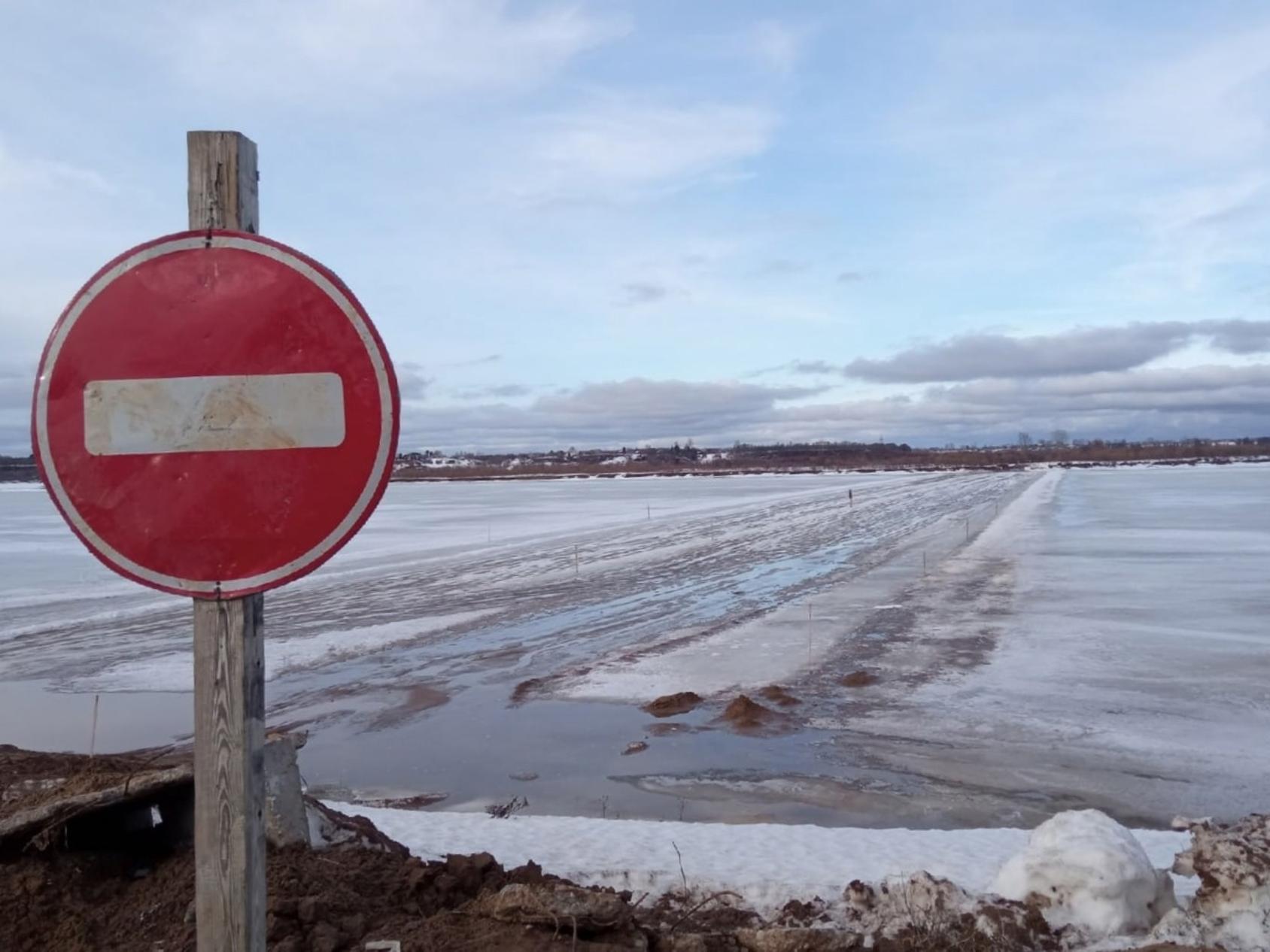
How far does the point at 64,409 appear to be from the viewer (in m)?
2.16

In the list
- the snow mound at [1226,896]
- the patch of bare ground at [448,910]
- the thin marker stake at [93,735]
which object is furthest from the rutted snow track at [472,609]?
the snow mound at [1226,896]

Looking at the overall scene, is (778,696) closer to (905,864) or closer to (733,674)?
(733,674)

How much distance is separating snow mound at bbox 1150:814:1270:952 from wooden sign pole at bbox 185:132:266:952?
3510mm

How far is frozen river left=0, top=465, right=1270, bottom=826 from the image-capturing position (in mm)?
8070

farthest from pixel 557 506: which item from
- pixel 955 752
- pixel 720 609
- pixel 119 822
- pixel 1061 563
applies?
pixel 119 822

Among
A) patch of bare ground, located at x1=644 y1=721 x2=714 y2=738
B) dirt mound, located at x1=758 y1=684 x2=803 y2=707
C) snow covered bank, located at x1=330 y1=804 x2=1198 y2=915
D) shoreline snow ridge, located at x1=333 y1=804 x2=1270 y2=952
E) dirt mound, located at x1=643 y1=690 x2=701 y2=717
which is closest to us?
shoreline snow ridge, located at x1=333 y1=804 x2=1270 y2=952

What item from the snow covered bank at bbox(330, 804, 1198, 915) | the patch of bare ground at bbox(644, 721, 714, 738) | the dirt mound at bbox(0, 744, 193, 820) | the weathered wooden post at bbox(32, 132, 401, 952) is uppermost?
the weathered wooden post at bbox(32, 132, 401, 952)

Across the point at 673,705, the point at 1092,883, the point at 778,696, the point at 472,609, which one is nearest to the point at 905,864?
the point at 1092,883

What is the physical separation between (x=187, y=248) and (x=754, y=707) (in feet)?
28.1

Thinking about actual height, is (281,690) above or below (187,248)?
below

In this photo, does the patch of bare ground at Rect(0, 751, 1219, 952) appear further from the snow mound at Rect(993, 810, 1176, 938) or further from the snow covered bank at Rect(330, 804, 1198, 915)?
the snow covered bank at Rect(330, 804, 1198, 915)

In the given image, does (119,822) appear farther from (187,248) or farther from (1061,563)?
(1061,563)

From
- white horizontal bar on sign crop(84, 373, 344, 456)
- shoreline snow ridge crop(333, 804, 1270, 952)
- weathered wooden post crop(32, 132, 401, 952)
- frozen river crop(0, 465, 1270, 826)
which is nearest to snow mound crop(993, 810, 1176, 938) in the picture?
shoreline snow ridge crop(333, 804, 1270, 952)

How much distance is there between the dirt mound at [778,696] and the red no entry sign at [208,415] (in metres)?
8.72
